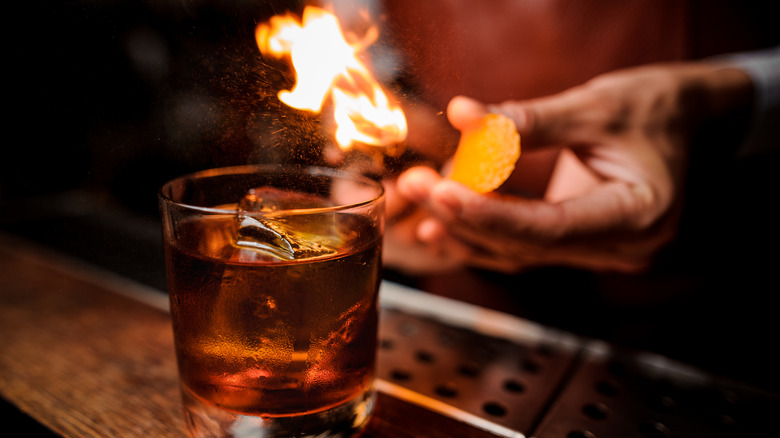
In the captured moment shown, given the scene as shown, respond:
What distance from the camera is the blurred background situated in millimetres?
622

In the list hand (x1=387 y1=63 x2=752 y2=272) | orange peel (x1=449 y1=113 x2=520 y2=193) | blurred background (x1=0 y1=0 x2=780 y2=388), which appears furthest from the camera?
hand (x1=387 y1=63 x2=752 y2=272)

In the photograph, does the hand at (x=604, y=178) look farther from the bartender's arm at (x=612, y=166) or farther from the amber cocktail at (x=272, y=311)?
the amber cocktail at (x=272, y=311)

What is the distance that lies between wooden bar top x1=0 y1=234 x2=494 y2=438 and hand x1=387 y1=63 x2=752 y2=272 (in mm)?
334

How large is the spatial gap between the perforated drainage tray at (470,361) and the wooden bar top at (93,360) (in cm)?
4

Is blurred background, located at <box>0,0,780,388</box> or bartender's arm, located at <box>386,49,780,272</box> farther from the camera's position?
bartender's arm, located at <box>386,49,780,272</box>

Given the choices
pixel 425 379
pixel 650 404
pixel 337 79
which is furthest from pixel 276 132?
pixel 650 404

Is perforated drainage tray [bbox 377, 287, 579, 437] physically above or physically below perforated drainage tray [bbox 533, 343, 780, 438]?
below

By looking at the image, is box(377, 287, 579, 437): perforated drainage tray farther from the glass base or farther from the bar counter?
the glass base

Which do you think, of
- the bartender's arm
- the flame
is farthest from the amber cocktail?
the bartender's arm

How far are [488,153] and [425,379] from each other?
1.18 ft

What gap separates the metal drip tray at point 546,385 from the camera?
69cm

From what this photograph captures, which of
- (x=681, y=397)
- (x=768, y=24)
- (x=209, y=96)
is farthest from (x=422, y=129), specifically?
(x=768, y=24)

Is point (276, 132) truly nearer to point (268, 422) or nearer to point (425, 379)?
point (268, 422)

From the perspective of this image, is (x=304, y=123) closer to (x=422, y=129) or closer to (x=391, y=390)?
(x=422, y=129)
